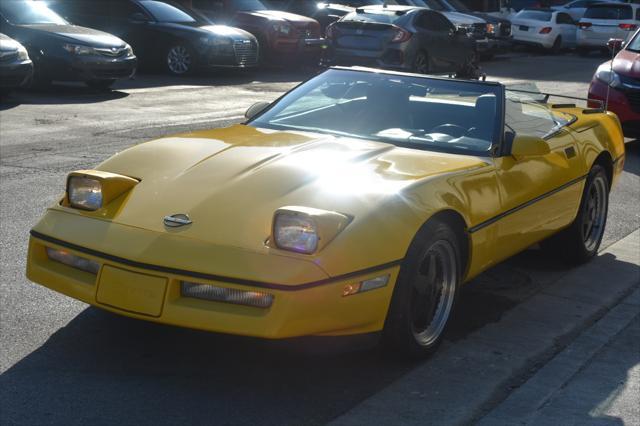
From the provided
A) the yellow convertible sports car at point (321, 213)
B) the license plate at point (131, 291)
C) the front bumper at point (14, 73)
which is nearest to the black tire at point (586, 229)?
the yellow convertible sports car at point (321, 213)

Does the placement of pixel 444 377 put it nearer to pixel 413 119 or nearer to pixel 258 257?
pixel 258 257

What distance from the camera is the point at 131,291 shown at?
4.28m

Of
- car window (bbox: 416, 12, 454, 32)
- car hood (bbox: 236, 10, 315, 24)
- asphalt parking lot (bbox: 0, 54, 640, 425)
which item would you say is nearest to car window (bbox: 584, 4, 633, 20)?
car window (bbox: 416, 12, 454, 32)

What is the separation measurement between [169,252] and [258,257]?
381mm

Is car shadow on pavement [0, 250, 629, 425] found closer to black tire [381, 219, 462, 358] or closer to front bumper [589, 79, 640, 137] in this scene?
black tire [381, 219, 462, 358]

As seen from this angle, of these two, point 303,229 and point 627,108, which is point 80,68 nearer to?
point 627,108

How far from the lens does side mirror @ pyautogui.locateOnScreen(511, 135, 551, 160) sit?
18.2 ft

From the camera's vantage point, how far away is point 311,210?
4.29 metres

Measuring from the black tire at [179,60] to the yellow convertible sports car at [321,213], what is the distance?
12.5m

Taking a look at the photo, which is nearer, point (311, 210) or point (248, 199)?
point (311, 210)

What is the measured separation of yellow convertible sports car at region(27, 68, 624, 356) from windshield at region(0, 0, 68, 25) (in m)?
10.6

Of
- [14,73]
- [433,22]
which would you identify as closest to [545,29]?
[433,22]

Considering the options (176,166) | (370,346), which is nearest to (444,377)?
(370,346)

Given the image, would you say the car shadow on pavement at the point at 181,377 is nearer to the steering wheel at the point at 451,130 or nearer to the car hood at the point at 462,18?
the steering wheel at the point at 451,130
